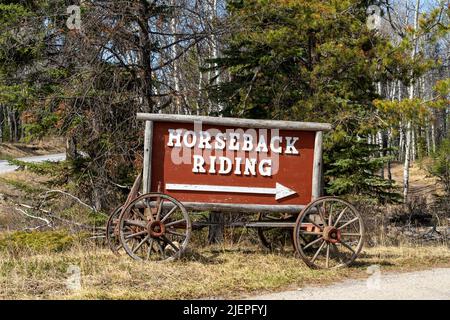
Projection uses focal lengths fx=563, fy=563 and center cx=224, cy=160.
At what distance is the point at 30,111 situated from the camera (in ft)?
41.5

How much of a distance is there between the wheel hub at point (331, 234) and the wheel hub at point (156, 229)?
2280 mm

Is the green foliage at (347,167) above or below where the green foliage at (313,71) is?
below

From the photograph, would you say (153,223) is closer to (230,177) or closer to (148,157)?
(148,157)

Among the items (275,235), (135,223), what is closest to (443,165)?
(275,235)

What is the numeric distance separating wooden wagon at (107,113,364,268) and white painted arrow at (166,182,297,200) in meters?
0.01

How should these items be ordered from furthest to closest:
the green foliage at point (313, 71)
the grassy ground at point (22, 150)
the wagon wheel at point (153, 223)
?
the grassy ground at point (22, 150)
the green foliage at point (313, 71)
the wagon wheel at point (153, 223)

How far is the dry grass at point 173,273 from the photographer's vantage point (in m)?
6.33

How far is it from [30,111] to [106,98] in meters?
2.25

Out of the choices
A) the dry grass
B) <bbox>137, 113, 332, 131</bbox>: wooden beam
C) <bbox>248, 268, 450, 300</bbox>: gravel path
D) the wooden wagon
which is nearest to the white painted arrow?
the wooden wagon

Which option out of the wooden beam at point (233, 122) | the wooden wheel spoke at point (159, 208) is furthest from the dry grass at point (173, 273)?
the wooden beam at point (233, 122)

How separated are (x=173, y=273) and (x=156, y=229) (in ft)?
2.82

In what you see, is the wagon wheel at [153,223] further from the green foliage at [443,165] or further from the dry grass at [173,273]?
the green foliage at [443,165]

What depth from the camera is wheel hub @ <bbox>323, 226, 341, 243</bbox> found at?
26.1 ft
